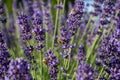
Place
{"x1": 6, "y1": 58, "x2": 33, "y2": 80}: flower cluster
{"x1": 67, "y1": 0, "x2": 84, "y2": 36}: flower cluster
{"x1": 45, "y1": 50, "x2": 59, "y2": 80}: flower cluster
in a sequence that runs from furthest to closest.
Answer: {"x1": 67, "y1": 0, "x2": 84, "y2": 36}: flower cluster < {"x1": 45, "y1": 50, "x2": 59, "y2": 80}: flower cluster < {"x1": 6, "y1": 58, "x2": 33, "y2": 80}: flower cluster

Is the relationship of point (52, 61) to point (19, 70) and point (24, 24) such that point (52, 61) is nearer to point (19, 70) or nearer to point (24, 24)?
point (24, 24)

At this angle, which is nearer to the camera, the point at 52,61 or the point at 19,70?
the point at 19,70

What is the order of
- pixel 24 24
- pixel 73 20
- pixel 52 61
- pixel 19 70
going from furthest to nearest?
pixel 73 20, pixel 24 24, pixel 52 61, pixel 19 70

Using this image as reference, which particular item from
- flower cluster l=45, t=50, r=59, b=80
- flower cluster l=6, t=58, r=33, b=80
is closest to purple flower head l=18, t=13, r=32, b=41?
flower cluster l=45, t=50, r=59, b=80

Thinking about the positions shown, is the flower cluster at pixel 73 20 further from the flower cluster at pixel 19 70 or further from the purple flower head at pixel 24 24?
the flower cluster at pixel 19 70

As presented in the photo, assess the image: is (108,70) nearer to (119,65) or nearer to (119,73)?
(119,65)

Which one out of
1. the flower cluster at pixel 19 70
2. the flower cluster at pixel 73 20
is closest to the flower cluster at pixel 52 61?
the flower cluster at pixel 19 70

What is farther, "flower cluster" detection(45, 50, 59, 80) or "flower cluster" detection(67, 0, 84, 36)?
"flower cluster" detection(67, 0, 84, 36)

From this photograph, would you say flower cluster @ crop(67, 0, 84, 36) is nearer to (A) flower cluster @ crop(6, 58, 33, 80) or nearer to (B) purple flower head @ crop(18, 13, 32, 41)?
(B) purple flower head @ crop(18, 13, 32, 41)

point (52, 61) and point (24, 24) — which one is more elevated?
point (24, 24)

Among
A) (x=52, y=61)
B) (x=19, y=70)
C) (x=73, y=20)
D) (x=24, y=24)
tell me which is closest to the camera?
(x=19, y=70)

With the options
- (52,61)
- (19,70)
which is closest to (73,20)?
(52,61)
